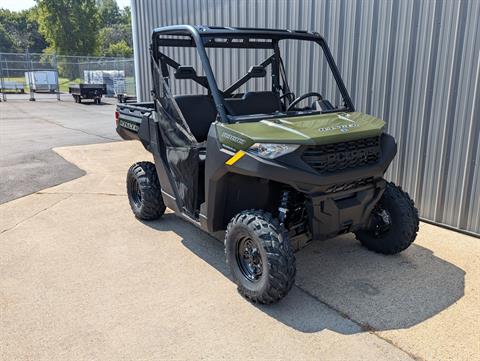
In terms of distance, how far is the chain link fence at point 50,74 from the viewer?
2666 cm

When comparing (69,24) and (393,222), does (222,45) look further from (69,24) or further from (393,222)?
(69,24)

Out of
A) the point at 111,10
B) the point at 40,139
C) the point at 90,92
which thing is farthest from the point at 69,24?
the point at 111,10

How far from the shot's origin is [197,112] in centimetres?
464

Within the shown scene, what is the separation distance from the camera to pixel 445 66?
4.66 m

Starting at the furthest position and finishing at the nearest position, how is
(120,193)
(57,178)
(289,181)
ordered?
(57,178) → (120,193) → (289,181)

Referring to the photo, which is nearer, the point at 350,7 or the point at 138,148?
the point at 350,7

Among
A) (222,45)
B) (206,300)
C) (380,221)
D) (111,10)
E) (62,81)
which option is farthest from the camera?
(111,10)

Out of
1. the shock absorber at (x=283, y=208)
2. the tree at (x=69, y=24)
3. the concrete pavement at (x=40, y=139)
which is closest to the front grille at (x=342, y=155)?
the shock absorber at (x=283, y=208)

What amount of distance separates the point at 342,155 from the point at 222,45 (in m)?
1.93

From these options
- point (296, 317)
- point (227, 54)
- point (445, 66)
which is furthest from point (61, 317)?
point (227, 54)

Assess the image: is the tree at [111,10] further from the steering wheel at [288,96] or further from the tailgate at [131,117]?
the steering wheel at [288,96]

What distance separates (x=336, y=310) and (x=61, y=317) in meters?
2.03

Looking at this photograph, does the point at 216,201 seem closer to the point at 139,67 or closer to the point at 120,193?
the point at 120,193

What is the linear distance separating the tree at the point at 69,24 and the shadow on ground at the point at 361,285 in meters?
55.0
